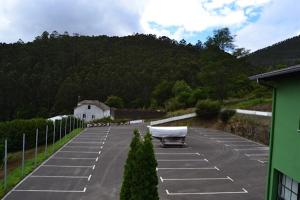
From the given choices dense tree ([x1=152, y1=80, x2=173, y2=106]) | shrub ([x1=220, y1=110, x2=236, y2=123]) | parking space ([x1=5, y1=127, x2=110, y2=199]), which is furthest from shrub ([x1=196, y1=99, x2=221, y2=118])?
dense tree ([x1=152, y1=80, x2=173, y2=106])

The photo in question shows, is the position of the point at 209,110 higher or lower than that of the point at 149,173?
lower

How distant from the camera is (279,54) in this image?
314 feet

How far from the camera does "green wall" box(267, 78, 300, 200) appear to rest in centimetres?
1095

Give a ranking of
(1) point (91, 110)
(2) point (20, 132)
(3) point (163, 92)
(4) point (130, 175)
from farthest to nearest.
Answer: (3) point (163, 92)
(1) point (91, 110)
(2) point (20, 132)
(4) point (130, 175)

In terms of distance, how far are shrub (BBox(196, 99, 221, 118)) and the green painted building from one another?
49.0m

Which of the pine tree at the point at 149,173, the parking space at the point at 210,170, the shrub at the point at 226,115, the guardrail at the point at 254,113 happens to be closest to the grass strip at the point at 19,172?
the parking space at the point at 210,170

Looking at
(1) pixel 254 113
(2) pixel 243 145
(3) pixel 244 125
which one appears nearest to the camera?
(2) pixel 243 145

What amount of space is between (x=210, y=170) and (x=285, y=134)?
1873cm

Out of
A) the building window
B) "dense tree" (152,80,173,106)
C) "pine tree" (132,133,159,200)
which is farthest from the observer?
"dense tree" (152,80,173,106)

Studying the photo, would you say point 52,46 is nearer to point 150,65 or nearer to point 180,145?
point 150,65

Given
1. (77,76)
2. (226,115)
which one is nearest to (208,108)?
(226,115)

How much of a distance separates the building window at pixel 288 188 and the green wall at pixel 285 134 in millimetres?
173

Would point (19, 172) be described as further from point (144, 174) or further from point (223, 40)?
point (223, 40)

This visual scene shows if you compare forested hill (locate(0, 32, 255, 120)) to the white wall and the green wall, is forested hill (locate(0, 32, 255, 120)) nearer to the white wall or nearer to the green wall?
the white wall
